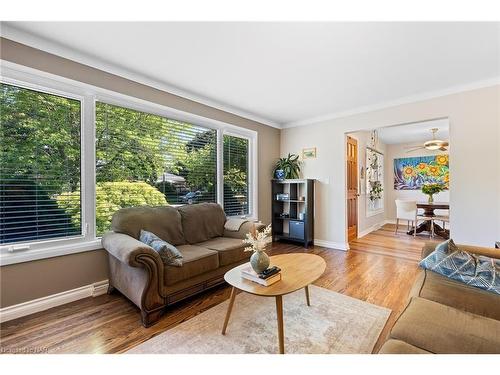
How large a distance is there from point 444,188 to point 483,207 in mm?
3644

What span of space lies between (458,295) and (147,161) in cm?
312

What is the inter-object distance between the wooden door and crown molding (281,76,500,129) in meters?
0.84

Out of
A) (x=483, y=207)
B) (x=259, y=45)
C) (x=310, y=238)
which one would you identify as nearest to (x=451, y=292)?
(x=483, y=207)

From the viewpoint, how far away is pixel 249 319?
198 centimetres

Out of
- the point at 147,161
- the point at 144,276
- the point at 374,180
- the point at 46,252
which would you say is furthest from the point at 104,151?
the point at 374,180

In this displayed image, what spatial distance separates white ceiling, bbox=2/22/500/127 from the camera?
6.38 feet

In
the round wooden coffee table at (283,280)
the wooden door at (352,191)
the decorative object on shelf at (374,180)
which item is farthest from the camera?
the decorative object on shelf at (374,180)

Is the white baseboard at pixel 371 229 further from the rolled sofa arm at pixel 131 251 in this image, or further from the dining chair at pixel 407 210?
the rolled sofa arm at pixel 131 251

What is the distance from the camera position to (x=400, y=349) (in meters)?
1.02

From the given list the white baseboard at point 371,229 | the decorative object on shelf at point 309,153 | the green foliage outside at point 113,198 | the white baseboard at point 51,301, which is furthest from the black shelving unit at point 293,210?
the white baseboard at point 51,301

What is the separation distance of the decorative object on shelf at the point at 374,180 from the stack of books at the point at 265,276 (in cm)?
474

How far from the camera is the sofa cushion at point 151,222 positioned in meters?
2.43

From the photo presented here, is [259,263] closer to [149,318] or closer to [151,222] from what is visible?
[149,318]
